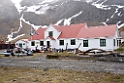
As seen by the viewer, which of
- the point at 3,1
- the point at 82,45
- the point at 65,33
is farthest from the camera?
the point at 3,1

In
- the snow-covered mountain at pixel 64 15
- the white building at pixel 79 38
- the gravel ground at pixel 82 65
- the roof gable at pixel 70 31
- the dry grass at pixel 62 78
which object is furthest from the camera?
the snow-covered mountain at pixel 64 15

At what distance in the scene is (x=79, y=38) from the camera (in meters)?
33.6

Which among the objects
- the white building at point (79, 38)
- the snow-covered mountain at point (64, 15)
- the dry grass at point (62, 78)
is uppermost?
the snow-covered mountain at point (64, 15)

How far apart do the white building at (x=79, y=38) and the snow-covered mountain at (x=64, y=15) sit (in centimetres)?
8539

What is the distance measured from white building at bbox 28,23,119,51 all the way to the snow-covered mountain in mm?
85389

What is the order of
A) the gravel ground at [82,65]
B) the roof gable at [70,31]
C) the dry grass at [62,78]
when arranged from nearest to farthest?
the dry grass at [62,78] → the gravel ground at [82,65] → the roof gable at [70,31]

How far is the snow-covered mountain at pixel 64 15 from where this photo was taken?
431 ft

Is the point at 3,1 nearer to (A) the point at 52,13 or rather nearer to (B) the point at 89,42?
(A) the point at 52,13

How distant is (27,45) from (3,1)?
147 metres

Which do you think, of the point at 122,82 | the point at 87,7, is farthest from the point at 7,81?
the point at 87,7

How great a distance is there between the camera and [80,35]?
34156 mm

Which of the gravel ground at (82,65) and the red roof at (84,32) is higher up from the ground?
the red roof at (84,32)

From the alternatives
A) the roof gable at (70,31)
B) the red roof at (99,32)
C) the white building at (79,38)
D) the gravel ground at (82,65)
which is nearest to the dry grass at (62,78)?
the gravel ground at (82,65)

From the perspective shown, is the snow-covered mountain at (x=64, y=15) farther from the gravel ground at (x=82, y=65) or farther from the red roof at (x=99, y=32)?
the gravel ground at (x=82, y=65)
